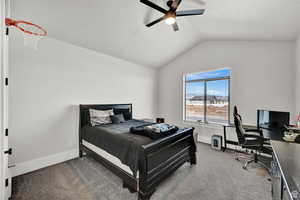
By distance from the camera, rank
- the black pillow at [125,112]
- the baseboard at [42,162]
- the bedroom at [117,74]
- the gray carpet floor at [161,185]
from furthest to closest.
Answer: the black pillow at [125,112]
the baseboard at [42,162]
the bedroom at [117,74]
the gray carpet floor at [161,185]

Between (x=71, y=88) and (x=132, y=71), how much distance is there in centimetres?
202

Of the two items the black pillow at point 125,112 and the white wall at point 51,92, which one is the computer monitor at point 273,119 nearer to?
the black pillow at point 125,112

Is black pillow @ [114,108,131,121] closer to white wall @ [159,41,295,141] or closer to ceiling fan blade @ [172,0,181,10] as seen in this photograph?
white wall @ [159,41,295,141]

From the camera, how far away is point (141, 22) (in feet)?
9.24

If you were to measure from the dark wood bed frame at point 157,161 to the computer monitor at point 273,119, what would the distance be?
5.70 feet

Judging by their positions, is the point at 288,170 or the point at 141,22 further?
the point at 141,22

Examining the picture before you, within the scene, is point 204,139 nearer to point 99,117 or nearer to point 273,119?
point 273,119

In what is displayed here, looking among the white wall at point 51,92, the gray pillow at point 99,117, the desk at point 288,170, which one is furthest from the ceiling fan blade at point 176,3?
the gray pillow at point 99,117

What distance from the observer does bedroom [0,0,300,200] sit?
6.72ft

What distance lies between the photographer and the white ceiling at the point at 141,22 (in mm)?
2070

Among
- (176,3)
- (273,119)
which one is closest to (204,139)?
(273,119)

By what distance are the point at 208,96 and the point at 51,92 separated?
438cm

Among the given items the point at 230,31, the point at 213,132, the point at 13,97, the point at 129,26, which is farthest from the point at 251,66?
the point at 13,97

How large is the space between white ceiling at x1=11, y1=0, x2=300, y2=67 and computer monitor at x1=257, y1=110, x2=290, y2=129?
164cm
